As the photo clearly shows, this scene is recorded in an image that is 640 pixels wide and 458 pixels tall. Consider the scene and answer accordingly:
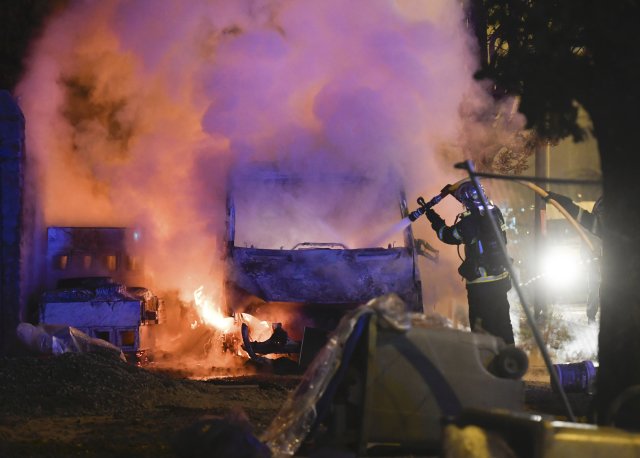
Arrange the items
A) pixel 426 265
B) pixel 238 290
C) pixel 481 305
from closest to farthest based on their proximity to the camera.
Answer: pixel 481 305
pixel 238 290
pixel 426 265

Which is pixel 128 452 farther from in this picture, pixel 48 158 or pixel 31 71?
pixel 31 71

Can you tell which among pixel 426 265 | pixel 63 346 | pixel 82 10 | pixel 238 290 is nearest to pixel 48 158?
pixel 82 10

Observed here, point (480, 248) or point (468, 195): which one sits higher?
point (468, 195)

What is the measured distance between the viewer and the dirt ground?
501 centimetres

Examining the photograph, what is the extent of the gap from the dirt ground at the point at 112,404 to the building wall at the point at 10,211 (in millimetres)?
2520

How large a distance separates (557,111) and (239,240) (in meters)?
5.34

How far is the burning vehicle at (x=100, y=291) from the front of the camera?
9438mm

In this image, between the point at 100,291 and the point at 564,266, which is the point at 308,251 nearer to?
the point at 100,291

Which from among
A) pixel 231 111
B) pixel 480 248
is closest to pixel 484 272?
pixel 480 248

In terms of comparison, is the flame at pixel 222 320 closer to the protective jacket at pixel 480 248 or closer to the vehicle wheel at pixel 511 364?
the protective jacket at pixel 480 248

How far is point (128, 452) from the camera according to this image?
4.81m

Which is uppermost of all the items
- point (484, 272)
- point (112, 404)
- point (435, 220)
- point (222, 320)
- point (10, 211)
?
point (10, 211)

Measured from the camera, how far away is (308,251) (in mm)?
8648

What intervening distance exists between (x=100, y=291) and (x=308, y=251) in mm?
2766
